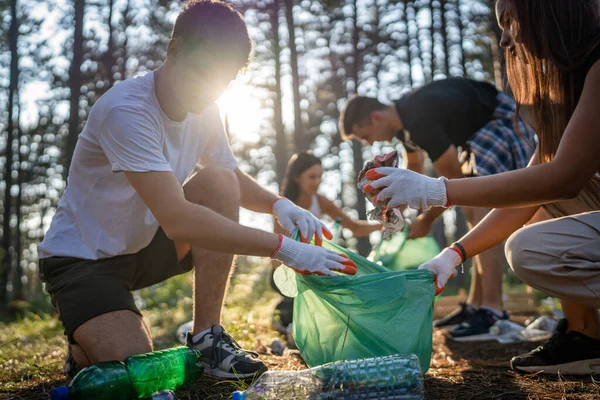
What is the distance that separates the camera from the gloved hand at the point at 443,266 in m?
2.00

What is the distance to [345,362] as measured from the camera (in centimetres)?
161

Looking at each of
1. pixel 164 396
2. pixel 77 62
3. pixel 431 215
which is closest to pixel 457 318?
pixel 431 215

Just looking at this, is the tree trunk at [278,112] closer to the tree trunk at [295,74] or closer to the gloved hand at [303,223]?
the tree trunk at [295,74]

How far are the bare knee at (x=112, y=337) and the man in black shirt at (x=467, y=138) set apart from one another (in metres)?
2.09

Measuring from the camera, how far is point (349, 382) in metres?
1.53

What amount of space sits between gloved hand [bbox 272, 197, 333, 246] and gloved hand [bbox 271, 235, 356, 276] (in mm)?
266

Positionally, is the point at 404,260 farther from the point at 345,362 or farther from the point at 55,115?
the point at 55,115

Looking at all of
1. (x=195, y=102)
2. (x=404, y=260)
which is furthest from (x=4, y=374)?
(x=404, y=260)

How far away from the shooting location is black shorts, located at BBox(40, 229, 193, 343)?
1962 millimetres

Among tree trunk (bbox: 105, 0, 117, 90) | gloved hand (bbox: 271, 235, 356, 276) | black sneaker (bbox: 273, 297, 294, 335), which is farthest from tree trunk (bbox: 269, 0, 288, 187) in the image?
gloved hand (bbox: 271, 235, 356, 276)

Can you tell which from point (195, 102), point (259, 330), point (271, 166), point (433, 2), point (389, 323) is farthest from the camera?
point (271, 166)

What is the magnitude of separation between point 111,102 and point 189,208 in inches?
22.1

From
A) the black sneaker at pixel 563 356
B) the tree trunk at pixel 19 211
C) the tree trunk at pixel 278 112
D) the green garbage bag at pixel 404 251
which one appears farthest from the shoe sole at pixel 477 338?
the tree trunk at pixel 19 211

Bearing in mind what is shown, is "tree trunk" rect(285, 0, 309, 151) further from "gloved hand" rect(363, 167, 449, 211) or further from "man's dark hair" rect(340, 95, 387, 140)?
"gloved hand" rect(363, 167, 449, 211)
